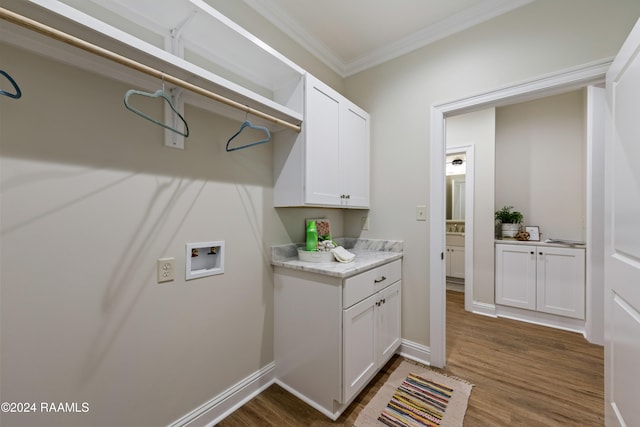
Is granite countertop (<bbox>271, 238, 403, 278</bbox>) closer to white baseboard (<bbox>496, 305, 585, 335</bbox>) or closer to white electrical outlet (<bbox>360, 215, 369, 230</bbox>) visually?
white electrical outlet (<bbox>360, 215, 369, 230</bbox>)

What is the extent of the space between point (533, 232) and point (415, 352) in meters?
2.26

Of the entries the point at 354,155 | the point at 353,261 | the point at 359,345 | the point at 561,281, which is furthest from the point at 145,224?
the point at 561,281

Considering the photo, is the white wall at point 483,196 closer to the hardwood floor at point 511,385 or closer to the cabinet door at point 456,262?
the hardwood floor at point 511,385

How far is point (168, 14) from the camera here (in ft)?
3.83

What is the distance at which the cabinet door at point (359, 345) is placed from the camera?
58.5 inches

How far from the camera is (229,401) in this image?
1530 mm

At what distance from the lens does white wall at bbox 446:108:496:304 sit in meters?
3.05

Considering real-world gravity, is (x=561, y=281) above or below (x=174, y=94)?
below

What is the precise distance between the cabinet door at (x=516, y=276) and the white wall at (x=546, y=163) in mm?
522

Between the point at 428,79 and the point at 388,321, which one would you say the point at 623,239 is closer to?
the point at 388,321

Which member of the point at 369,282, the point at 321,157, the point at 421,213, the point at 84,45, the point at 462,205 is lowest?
the point at 369,282

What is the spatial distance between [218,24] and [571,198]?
12.8 ft

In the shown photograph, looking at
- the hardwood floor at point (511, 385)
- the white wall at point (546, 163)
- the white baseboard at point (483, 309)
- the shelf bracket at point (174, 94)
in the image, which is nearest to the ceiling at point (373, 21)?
the shelf bracket at point (174, 94)

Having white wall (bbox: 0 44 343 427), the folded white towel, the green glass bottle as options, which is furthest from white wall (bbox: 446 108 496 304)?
white wall (bbox: 0 44 343 427)
